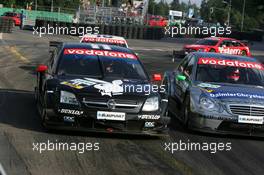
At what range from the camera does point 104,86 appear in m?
8.54

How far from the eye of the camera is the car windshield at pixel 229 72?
10250 millimetres

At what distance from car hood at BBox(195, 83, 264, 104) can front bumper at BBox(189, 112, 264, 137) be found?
0.33 meters

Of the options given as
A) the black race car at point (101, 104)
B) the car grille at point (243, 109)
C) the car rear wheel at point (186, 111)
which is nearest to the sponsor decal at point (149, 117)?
the black race car at point (101, 104)

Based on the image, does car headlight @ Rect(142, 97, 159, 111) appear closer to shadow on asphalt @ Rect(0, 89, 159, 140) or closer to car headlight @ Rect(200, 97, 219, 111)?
shadow on asphalt @ Rect(0, 89, 159, 140)

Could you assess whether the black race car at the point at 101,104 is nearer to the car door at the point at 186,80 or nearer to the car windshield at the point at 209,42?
the car door at the point at 186,80

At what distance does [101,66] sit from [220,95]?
198 centimetres

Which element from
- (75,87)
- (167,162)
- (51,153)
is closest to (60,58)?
(75,87)

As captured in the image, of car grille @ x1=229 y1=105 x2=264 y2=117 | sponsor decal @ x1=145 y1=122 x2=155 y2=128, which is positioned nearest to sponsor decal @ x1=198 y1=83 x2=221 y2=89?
car grille @ x1=229 y1=105 x2=264 y2=117

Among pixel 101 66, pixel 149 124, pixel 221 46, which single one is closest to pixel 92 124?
pixel 149 124

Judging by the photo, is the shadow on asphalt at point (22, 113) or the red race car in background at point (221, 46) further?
the red race car in background at point (221, 46)

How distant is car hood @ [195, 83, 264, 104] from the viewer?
30.2 feet

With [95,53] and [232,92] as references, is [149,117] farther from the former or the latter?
[95,53]

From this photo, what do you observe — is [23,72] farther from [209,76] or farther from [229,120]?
[229,120]

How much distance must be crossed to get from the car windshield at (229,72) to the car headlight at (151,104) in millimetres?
1844
